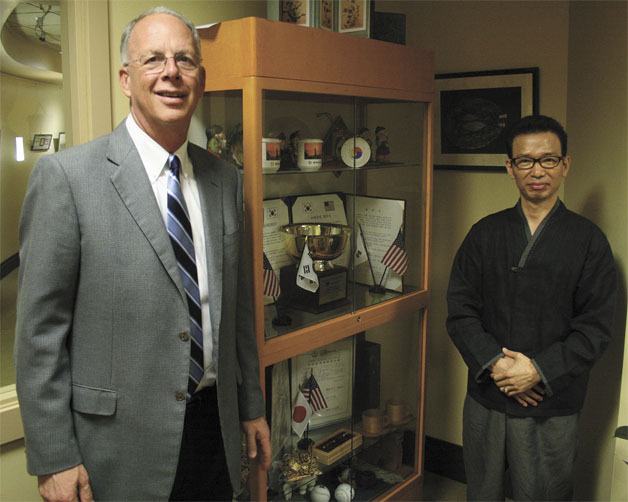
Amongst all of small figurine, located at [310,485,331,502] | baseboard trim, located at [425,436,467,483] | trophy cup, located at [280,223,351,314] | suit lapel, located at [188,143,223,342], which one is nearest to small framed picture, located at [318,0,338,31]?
trophy cup, located at [280,223,351,314]

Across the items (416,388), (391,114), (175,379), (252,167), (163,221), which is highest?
(391,114)

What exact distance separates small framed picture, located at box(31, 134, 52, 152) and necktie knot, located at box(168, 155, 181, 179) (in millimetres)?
777

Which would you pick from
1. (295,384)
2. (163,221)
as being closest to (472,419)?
(295,384)

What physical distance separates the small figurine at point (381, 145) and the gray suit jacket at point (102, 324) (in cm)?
110

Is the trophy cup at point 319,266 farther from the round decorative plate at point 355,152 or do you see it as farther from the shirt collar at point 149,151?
the shirt collar at point 149,151

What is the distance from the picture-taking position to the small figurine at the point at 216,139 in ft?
6.34

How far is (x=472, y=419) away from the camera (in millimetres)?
2197

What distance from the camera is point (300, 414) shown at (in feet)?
7.42

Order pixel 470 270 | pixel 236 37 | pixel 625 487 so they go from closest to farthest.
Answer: pixel 625 487 < pixel 236 37 < pixel 470 270

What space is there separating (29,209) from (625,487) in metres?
1.57

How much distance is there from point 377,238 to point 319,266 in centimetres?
35

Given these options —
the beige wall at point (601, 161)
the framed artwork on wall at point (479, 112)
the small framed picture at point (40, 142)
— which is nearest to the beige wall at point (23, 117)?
the small framed picture at point (40, 142)

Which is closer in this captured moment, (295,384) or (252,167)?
(252,167)

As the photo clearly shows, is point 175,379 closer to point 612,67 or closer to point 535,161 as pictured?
point 535,161
